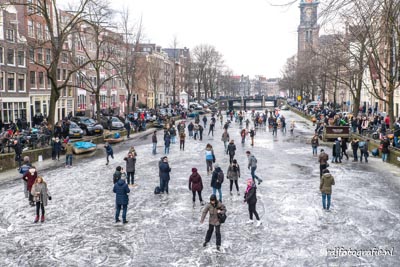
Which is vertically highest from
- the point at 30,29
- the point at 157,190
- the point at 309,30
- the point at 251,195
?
the point at 30,29

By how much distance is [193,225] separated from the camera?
1358cm

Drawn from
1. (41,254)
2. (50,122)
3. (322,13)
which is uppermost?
(322,13)

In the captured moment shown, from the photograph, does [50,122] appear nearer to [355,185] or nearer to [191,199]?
[191,199]

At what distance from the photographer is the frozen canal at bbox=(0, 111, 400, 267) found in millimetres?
11070

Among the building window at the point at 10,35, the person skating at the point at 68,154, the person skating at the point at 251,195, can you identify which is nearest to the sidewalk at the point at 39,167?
the person skating at the point at 68,154

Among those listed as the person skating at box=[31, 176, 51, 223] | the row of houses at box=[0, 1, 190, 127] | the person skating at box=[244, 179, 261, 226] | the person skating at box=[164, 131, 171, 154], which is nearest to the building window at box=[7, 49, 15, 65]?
the row of houses at box=[0, 1, 190, 127]

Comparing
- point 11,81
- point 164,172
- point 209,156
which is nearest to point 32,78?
point 11,81

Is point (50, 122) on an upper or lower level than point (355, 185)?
upper

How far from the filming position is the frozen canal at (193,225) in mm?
11070

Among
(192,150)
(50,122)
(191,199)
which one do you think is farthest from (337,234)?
(50,122)

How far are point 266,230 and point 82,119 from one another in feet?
110

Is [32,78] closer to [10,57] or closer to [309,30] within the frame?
[10,57]

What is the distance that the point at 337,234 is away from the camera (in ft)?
41.7

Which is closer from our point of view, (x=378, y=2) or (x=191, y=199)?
(x=378, y=2)
